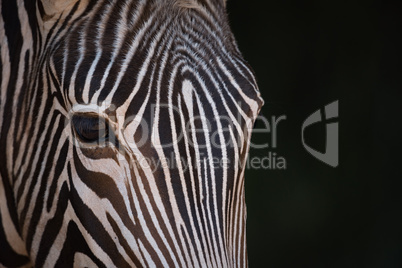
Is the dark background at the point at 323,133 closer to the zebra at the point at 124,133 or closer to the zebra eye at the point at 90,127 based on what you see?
the zebra at the point at 124,133

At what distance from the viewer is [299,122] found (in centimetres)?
793

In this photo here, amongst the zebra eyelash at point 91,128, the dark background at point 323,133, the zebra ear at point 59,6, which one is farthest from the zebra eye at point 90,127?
the dark background at point 323,133

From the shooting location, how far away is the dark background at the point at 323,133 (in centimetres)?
724

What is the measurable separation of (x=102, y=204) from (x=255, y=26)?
6726 millimetres

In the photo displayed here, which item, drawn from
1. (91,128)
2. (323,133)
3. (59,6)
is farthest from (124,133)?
(323,133)

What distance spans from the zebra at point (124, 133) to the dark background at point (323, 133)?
15.8 feet

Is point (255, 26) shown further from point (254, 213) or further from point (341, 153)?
point (254, 213)

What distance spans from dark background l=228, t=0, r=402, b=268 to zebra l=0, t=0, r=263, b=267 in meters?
4.82

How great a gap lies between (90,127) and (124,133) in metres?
0.16

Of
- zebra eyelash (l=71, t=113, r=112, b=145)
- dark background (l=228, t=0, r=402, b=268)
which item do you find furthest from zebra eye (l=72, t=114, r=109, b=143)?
dark background (l=228, t=0, r=402, b=268)

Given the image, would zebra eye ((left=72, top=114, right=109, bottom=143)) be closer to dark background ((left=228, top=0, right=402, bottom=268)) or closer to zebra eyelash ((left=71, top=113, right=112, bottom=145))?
zebra eyelash ((left=71, top=113, right=112, bottom=145))

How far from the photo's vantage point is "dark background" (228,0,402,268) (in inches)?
285

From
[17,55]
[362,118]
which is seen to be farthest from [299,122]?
[17,55]

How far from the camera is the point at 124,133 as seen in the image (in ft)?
6.44
